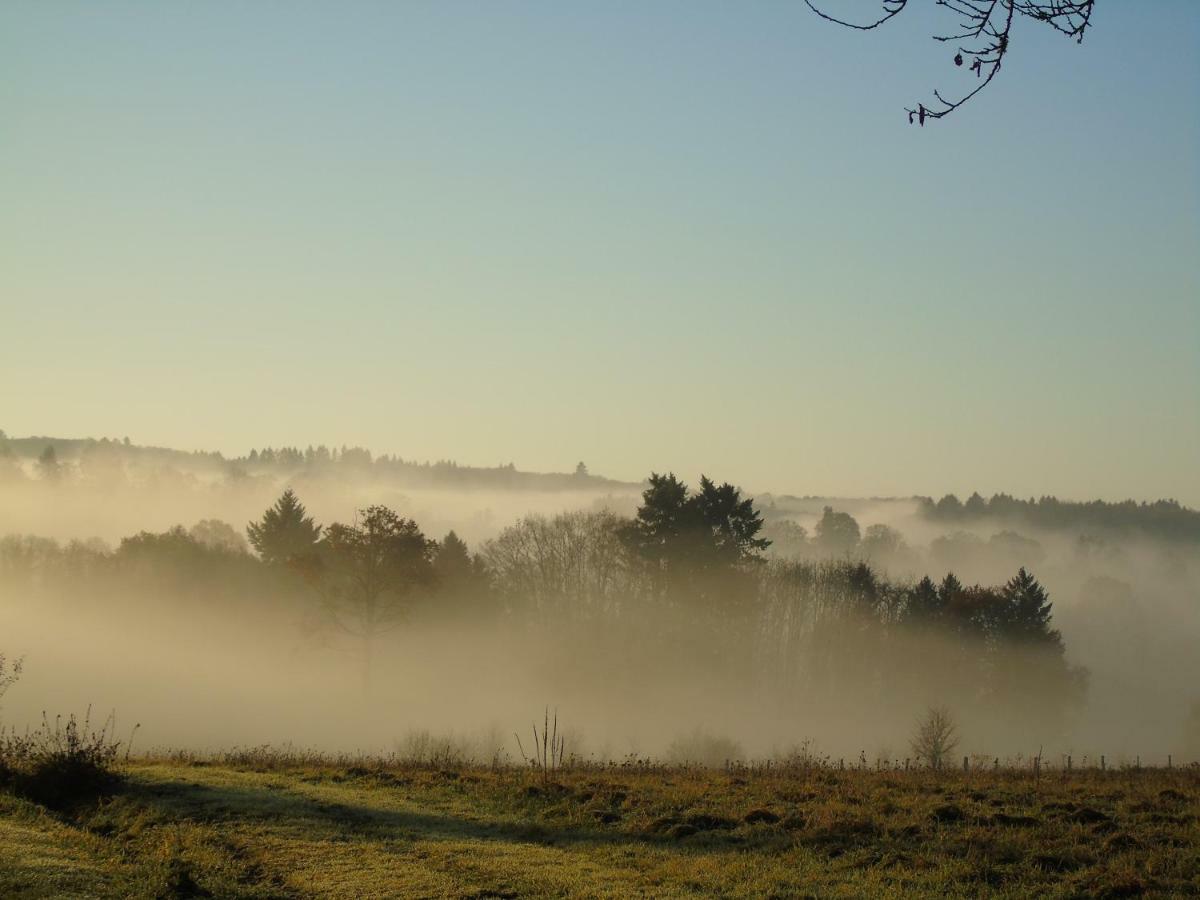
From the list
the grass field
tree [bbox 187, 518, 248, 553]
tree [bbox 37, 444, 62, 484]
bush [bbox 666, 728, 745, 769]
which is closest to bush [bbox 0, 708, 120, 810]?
the grass field

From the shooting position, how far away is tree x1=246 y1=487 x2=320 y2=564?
78.5 metres

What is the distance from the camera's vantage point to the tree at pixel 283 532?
258ft

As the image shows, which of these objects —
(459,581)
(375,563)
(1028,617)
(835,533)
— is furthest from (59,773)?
(835,533)

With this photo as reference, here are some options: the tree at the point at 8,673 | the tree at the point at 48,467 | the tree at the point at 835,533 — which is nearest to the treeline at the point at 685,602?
the tree at the point at 8,673

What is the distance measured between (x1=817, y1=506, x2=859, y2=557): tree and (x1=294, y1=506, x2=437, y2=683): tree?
5024 inches

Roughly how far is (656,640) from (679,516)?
9.27 meters

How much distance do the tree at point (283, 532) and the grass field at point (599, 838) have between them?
57.1 meters

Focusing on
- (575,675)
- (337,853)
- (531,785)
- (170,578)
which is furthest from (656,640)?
(337,853)

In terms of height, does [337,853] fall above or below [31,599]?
above

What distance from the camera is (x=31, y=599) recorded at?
91312 mm

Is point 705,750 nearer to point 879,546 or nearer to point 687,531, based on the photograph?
point 687,531

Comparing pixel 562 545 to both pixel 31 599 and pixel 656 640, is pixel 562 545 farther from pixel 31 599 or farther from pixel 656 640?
pixel 31 599

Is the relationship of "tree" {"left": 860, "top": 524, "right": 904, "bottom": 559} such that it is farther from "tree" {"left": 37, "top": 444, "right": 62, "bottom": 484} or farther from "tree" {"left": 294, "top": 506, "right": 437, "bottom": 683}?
"tree" {"left": 37, "top": 444, "right": 62, "bottom": 484}

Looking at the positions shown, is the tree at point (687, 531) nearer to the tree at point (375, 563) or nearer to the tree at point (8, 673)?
the tree at point (375, 563)
